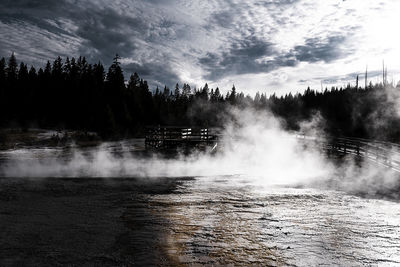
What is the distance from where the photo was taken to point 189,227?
6.11 m

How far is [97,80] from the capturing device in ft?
224

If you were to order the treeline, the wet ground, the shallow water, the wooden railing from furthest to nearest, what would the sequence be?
the treeline → the wooden railing → the shallow water → the wet ground

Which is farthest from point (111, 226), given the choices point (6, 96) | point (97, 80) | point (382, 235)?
point (6, 96)

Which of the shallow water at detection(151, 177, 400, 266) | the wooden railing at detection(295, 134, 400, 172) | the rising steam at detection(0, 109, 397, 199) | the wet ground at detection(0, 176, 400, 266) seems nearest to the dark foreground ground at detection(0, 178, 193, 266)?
the wet ground at detection(0, 176, 400, 266)

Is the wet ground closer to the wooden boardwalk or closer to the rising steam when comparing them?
the rising steam

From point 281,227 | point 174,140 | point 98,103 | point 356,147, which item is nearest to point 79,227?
point 281,227

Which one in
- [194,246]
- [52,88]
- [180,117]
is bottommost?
[194,246]

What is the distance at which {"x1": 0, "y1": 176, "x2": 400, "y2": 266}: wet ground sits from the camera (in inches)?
186

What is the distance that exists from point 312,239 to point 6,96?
77777mm

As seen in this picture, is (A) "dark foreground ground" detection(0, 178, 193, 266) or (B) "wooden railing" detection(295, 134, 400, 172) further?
(B) "wooden railing" detection(295, 134, 400, 172)

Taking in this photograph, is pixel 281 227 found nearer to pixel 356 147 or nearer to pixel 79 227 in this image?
pixel 79 227

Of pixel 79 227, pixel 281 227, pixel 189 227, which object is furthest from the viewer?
pixel 281 227

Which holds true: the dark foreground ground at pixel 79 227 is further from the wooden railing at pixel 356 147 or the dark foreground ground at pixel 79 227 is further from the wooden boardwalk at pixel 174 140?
the wooden boardwalk at pixel 174 140

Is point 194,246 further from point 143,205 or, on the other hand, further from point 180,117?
point 180,117
